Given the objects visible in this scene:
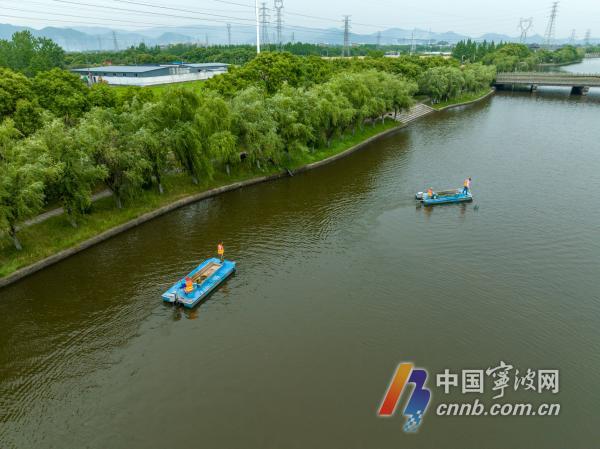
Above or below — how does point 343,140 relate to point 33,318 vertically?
above

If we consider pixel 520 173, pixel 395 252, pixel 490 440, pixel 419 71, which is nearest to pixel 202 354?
pixel 490 440

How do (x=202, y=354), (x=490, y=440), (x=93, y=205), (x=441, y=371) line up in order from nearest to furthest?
(x=490, y=440), (x=441, y=371), (x=202, y=354), (x=93, y=205)

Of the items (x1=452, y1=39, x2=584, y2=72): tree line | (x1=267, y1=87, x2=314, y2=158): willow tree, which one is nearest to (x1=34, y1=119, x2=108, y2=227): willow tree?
(x1=267, y1=87, x2=314, y2=158): willow tree

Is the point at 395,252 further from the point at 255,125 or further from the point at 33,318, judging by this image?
the point at 33,318

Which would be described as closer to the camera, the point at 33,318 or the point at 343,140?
the point at 33,318

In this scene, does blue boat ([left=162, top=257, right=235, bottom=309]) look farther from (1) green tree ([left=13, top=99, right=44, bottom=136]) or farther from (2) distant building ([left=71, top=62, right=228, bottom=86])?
(2) distant building ([left=71, top=62, right=228, bottom=86])

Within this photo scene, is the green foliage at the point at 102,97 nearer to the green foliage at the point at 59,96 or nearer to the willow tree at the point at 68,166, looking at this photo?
the green foliage at the point at 59,96

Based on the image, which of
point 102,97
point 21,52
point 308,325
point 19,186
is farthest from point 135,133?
point 21,52

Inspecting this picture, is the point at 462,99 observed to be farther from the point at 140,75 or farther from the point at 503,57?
the point at 140,75
